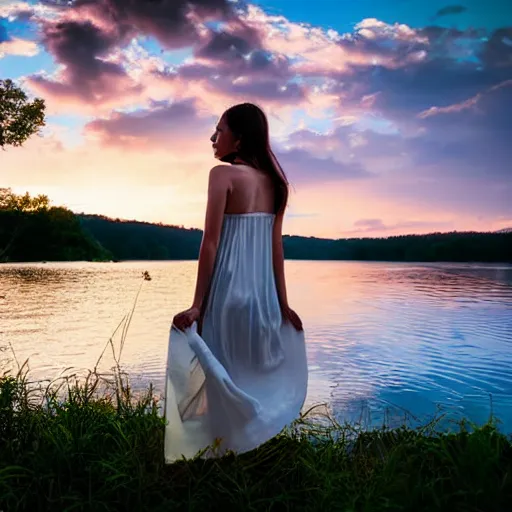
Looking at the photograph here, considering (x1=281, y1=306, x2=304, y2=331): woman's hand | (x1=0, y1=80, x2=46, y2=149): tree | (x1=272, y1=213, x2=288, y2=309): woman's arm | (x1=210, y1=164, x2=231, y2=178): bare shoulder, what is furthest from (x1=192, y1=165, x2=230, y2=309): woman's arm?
(x1=0, y1=80, x2=46, y2=149): tree

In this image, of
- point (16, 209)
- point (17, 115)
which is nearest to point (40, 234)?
point (16, 209)

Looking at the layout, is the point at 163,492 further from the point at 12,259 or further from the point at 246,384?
the point at 12,259

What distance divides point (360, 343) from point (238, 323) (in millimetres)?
8713

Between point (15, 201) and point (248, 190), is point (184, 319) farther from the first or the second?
point (15, 201)

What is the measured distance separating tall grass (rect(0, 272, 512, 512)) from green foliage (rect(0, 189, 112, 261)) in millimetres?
35777

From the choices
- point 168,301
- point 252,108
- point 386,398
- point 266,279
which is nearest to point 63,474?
point 266,279

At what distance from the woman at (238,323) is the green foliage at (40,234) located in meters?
36.4

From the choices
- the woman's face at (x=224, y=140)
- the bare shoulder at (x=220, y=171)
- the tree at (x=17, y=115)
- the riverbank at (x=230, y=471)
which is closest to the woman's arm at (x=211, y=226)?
the bare shoulder at (x=220, y=171)

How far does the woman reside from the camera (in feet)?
11.4

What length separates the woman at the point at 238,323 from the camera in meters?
3.46

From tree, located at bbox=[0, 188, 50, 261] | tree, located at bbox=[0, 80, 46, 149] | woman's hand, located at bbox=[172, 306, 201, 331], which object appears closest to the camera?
woman's hand, located at bbox=[172, 306, 201, 331]

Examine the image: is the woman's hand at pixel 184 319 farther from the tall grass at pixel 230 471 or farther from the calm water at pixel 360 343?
the calm water at pixel 360 343

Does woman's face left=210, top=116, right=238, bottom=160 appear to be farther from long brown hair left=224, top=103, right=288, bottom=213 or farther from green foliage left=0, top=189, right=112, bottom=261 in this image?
green foliage left=0, top=189, right=112, bottom=261

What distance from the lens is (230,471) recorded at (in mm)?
3582
